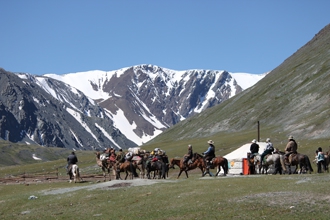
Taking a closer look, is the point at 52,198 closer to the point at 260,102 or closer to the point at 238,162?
the point at 238,162

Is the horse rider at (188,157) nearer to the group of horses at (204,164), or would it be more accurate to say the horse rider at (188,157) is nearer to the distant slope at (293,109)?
the group of horses at (204,164)

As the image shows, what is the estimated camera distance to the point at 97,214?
3666 centimetres

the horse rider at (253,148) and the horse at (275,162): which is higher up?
the horse rider at (253,148)

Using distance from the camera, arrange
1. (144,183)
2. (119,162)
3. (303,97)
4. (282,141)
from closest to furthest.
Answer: (144,183) → (119,162) → (282,141) → (303,97)

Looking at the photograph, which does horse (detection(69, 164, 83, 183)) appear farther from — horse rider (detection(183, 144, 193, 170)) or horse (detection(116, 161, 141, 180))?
horse rider (detection(183, 144, 193, 170))

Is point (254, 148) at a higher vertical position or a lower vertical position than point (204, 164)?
higher

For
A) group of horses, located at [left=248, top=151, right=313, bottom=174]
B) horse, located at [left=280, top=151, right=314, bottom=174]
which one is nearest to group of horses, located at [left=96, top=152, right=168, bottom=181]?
group of horses, located at [left=248, top=151, right=313, bottom=174]

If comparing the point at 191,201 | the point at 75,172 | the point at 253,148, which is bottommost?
the point at 191,201

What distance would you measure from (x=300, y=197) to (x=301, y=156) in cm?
1795

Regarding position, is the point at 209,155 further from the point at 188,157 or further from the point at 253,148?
the point at 253,148

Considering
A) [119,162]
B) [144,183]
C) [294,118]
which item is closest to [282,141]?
[294,118]

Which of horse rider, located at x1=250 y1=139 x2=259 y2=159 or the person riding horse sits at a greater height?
horse rider, located at x1=250 y1=139 x2=259 y2=159

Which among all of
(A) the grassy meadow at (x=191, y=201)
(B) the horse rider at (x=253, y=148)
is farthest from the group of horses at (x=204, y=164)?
(A) the grassy meadow at (x=191, y=201)

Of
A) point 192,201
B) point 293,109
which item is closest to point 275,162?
point 192,201
